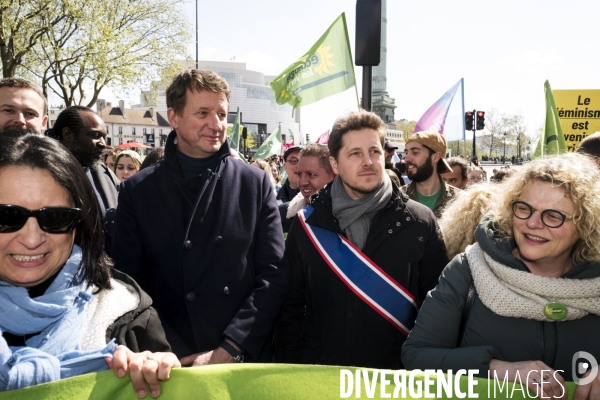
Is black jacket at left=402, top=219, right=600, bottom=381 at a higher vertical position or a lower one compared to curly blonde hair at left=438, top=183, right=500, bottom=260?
lower

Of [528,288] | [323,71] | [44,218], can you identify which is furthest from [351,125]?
[323,71]

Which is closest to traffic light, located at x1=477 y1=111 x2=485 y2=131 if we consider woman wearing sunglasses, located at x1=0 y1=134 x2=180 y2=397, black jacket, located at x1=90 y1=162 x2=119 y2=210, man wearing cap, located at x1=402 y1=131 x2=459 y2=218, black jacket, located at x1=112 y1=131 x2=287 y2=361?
man wearing cap, located at x1=402 y1=131 x2=459 y2=218

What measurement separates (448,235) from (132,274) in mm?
1695

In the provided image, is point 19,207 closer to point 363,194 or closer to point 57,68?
point 363,194

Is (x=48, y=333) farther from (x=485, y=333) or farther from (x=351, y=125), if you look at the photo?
(x=351, y=125)

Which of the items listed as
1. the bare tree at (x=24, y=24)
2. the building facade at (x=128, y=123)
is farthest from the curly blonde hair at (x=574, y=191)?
the building facade at (x=128, y=123)

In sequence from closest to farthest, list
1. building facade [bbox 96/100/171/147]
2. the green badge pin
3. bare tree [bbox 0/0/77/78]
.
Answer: the green badge pin < bare tree [bbox 0/0/77/78] < building facade [bbox 96/100/171/147]

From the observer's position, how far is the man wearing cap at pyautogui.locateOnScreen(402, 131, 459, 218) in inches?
196

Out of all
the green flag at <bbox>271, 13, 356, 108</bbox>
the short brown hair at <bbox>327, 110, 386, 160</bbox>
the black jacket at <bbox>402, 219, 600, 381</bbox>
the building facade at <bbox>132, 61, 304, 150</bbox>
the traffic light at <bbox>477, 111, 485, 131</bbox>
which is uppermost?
the building facade at <bbox>132, 61, 304, 150</bbox>

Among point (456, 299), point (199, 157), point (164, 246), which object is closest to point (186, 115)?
point (199, 157)

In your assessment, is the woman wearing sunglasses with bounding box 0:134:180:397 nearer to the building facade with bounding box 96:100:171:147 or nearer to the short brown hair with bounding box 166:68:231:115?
the short brown hair with bounding box 166:68:231:115

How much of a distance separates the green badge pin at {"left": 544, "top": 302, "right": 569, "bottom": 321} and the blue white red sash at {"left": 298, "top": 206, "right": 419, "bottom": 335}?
2.63 feet

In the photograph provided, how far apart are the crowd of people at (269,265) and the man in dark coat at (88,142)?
38 cm

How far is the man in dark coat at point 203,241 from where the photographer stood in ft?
8.25
